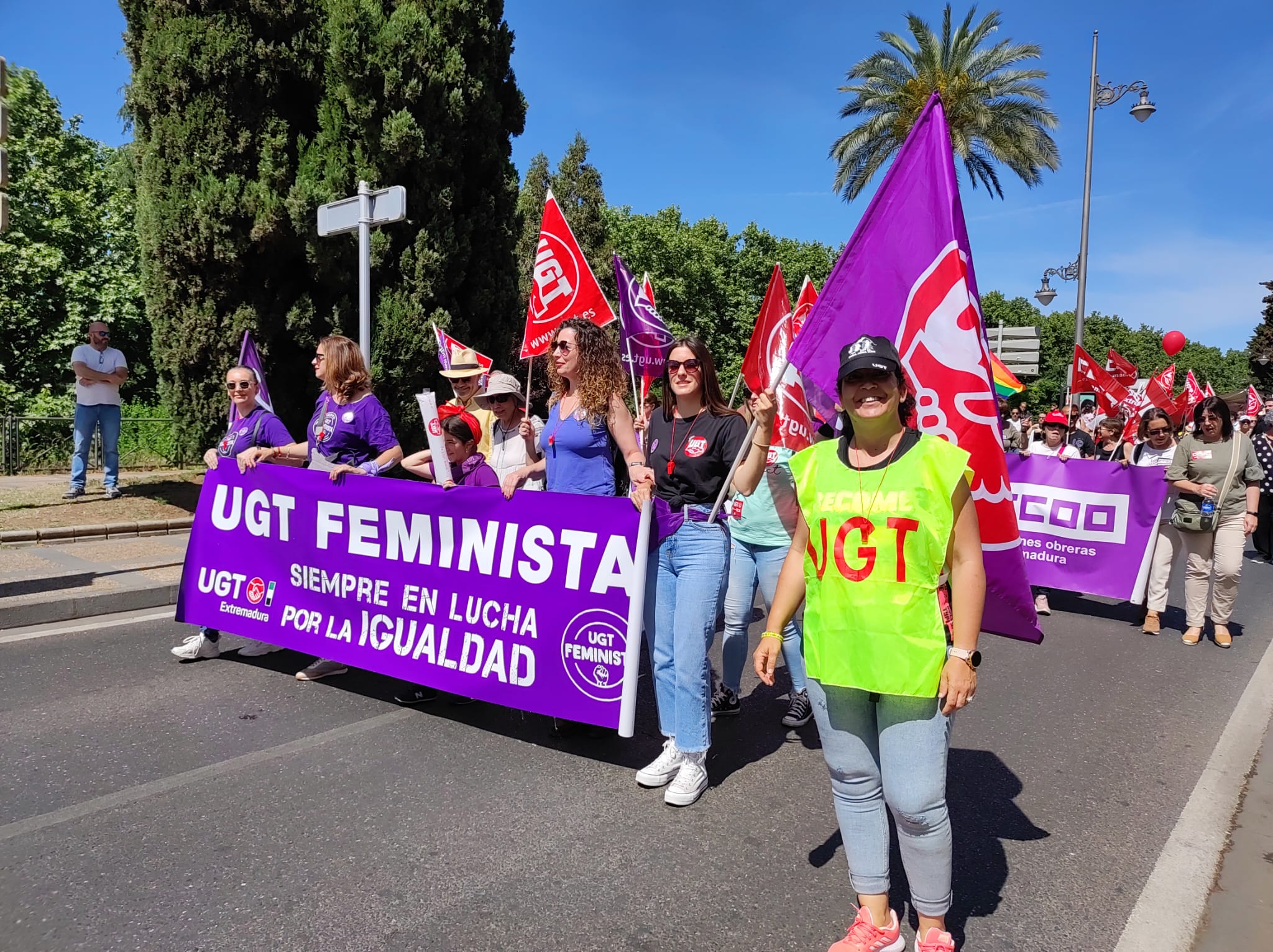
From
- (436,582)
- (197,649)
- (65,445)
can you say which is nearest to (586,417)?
(436,582)

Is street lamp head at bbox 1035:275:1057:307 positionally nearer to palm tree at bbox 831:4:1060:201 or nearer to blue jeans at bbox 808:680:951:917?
palm tree at bbox 831:4:1060:201

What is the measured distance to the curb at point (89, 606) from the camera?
6.25m

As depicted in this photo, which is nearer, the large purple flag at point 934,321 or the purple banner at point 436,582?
the large purple flag at point 934,321

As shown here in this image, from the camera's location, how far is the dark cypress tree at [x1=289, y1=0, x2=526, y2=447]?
444 inches

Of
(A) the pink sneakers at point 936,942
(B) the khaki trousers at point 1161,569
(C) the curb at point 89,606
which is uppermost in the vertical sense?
(B) the khaki trousers at point 1161,569

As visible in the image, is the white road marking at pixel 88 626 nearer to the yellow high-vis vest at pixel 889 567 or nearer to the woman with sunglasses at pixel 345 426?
the woman with sunglasses at pixel 345 426

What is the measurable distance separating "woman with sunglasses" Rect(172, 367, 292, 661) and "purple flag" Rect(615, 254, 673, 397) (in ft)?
11.4

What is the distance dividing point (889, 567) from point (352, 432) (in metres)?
3.57

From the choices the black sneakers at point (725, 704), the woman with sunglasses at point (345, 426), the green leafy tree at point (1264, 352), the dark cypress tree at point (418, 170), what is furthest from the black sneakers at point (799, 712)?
the green leafy tree at point (1264, 352)

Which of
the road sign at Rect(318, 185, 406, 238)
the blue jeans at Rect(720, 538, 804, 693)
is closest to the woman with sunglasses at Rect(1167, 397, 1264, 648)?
the blue jeans at Rect(720, 538, 804, 693)

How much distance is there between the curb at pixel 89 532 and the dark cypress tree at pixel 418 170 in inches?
130

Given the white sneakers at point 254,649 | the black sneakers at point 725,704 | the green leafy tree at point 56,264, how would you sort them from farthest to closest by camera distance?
the green leafy tree at point 56,264 → the white sneakers at point 254,649 → the black sneakers at point 725,704

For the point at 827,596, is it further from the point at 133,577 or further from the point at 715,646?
the point at 133,577

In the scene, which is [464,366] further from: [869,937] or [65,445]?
[65,445]
